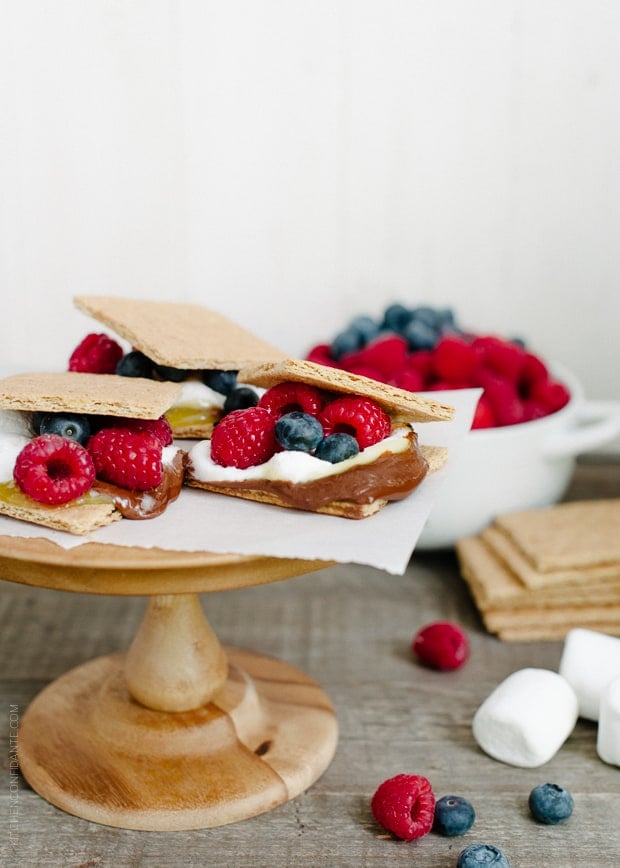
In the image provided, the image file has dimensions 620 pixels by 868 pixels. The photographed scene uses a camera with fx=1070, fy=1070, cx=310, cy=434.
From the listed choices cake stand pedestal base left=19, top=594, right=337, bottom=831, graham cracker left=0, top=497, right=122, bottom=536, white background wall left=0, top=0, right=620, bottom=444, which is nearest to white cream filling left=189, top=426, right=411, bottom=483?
graham cracker left=0, top=497, right=122, bottom=536

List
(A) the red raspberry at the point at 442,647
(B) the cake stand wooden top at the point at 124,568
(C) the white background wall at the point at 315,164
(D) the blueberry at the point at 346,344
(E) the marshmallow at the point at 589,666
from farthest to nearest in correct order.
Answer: (C) the white background wall at the point at 315,164
(D) the blueberry at the point at 346,344
(A) the red raspberry at the point at 442,647
(E) the marshmallow at the point at 589,666
(B) the cake stand wooden top at the point at 124,568

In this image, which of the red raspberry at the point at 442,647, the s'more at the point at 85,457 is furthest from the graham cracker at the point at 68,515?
the red raspberry at the point at 442,647

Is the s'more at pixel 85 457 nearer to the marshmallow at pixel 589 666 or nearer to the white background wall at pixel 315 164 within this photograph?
the marshmallow at pixel 589 666

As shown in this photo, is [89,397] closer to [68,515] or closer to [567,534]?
[68,515]

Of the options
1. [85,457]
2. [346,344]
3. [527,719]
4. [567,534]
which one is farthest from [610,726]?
[346,344]

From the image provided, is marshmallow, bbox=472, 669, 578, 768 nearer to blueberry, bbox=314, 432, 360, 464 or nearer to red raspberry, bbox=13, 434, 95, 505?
blueberry, bbox=314, 432, 360, 464

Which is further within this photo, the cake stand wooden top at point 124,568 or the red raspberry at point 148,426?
the red raspberry at point 148,426

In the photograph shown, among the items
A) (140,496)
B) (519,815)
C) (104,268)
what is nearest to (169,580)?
(140,496)
